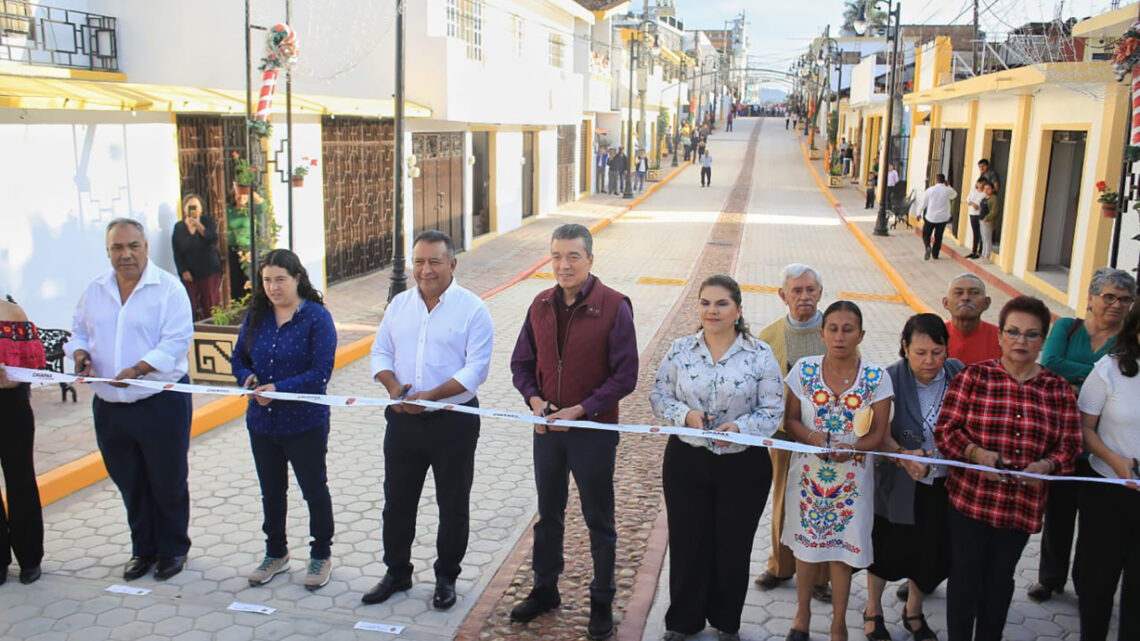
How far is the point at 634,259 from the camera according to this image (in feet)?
63.0

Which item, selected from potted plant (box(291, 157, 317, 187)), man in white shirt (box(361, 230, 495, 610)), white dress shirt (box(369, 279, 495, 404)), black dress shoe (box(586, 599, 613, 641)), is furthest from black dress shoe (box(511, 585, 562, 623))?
potted plant (box(291, 157, 317, 187))

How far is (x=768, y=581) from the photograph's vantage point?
200 inches

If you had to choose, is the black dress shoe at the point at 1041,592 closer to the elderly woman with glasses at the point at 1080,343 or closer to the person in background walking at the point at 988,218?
the elderly woman with glasses at the point at 1080,343

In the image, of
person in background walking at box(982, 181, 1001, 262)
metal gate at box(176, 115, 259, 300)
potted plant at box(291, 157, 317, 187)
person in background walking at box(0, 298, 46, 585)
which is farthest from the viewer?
person in background walking at box(982, 181, 1001, 262)

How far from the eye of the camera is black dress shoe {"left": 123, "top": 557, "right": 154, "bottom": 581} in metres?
5.03

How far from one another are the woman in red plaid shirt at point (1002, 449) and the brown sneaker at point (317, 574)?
10.6 feet

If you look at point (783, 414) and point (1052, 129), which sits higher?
point (1052, 129)

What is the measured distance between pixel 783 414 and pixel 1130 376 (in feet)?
4.86

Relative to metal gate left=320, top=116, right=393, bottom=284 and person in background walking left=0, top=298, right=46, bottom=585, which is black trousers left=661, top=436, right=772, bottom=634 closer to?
person in background walking left=0, top=298, right=46, bottom=585

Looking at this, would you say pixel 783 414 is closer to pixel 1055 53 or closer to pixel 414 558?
pixel 414 558

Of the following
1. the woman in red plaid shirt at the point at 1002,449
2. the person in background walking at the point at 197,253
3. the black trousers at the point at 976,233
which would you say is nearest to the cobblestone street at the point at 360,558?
the woman in red plaid shirt at the point at 1002,449

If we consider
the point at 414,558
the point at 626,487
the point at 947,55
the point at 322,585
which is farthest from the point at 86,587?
the point at 947,55


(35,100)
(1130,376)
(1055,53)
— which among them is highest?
(1055,53)

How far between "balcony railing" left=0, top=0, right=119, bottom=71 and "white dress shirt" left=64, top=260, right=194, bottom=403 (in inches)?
373
